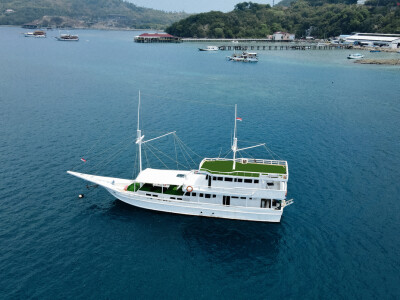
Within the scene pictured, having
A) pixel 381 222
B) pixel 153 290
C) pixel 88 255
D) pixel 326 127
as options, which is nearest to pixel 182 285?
pixel 153 290

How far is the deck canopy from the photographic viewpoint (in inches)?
1892

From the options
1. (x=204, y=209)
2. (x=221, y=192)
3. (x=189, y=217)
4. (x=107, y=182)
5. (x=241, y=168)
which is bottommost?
(x=189, y=217)

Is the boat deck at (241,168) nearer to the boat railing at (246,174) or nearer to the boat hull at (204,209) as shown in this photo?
the boat railing at (246,174)

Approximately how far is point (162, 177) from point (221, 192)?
31.8ft

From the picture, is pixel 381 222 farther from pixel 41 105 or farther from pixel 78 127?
pixel 41 105

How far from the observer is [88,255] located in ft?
130

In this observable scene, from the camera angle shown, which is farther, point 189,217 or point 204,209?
point 189,217

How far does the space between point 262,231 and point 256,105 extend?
6202 cm

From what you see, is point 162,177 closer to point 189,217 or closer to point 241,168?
point 189,217

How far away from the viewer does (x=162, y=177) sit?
49.7 meters

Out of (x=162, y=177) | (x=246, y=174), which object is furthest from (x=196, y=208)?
(x=246, y=174)

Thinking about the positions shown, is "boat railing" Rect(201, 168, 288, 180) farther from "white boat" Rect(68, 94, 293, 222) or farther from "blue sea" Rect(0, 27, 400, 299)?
"blue sea" Rect(0, 27, 400, 299)

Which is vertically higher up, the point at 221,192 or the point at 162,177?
the point at 162,177

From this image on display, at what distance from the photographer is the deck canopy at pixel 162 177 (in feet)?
158
